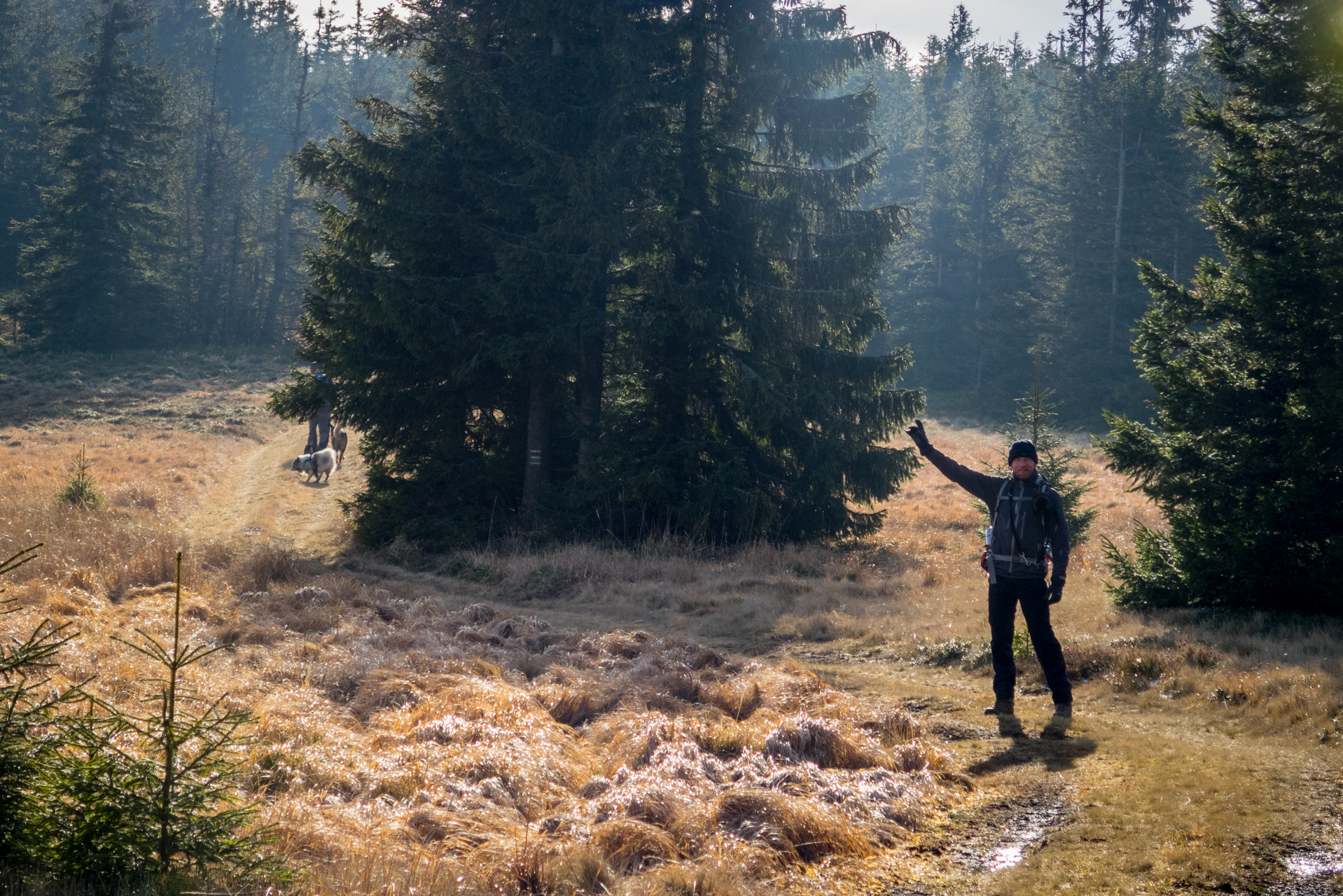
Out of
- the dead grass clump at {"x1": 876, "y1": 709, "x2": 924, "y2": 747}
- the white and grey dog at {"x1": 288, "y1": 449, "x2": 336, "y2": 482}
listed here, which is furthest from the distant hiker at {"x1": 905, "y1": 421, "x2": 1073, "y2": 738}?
the white and grey dog at {"x1": 288, "y1": 449, "x2": 336, "y2": 482}

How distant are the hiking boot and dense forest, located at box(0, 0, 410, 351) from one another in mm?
33402

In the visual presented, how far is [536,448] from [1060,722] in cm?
1163

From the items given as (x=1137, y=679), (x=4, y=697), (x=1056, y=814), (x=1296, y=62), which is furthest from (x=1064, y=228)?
(x=4, y=697)

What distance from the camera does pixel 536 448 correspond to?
17.0 meters

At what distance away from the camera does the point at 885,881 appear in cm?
452

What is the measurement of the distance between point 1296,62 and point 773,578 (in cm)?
925

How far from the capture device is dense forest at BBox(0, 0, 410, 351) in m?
47.2

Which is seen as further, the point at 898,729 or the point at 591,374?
the point at 591,374

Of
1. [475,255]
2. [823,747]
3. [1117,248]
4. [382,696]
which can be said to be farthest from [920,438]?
[1117,248]

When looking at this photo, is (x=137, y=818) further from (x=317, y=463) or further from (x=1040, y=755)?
(x=317, y=463)

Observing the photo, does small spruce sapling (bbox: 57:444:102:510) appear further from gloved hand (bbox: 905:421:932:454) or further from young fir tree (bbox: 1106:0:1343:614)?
young fir tree (bbox: 1106:0:1343:614)

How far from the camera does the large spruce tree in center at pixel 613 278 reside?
1575 cm

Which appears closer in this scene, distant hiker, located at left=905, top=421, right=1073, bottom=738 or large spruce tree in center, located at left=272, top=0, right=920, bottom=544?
distant hiker, located at left=905, top=421, right=1073, bottom=738

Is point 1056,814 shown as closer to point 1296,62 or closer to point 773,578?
point 773,578
